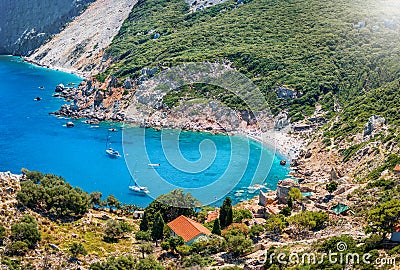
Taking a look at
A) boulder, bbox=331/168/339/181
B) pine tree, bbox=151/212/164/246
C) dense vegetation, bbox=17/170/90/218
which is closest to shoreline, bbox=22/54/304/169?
boulder, bbox=331/168/339/181

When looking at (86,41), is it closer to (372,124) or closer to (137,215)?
(372,124)

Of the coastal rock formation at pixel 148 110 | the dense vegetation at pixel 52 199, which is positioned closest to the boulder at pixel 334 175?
the dense vegetation at pixel 52 199

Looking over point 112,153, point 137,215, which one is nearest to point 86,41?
point 112,153

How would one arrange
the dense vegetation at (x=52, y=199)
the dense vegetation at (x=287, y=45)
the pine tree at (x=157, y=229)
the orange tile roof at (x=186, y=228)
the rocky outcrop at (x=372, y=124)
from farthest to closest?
the dense vegetation at (x=287, y=45)
the rocky outcrop at (x=372, y=124)
the pine tree at (x=157, y=229)
the orange tile roof at (x=186, y=228)
the dense vegetation at (x=52, y=199)

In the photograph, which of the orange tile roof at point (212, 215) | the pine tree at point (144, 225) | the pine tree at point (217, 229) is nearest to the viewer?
the pine tree at point (217, 229)

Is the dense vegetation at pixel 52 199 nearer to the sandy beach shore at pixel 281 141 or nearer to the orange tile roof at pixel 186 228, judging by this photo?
the orange tile roof at pixel 186 228

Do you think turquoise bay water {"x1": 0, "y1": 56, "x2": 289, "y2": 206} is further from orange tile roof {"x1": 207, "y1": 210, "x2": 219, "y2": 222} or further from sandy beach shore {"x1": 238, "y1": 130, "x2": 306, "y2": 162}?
orange tile roof {"x1": 207, "y1": 210, "x2": 219, "y2": 222}

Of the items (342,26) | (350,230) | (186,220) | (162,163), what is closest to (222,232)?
(186,220)
